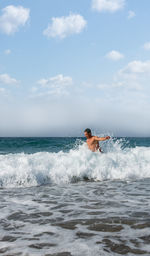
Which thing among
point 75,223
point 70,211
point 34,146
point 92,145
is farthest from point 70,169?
point 34,146

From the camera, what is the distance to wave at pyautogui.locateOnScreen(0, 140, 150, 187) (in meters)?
8.70

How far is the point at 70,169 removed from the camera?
9672 millimetres

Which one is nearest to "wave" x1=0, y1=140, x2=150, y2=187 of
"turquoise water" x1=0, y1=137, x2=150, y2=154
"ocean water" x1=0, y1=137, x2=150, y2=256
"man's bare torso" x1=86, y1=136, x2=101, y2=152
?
"ocean water" x1=0, y1=137, x2=150, y2=256

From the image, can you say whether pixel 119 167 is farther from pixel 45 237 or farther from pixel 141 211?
pixel 45 237

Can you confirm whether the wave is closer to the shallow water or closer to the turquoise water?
the shallow water

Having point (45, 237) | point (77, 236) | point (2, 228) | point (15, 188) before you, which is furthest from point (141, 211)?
point (15, 188)

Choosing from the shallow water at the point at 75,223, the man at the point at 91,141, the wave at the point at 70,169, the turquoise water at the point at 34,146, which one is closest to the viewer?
the shallow water at the point at 75,223

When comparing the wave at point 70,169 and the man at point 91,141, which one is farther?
Result: the man at point 91,141

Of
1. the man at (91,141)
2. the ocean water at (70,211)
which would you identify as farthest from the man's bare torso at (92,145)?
the ocean water at (70,211)

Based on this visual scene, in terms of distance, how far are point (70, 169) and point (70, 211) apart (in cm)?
479

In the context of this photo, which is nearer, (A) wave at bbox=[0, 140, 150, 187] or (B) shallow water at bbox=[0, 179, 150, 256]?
(B) shallow water at bbox=[0, 179, 150, 256]

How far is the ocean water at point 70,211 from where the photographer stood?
10.6 ft

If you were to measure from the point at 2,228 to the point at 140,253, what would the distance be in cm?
209

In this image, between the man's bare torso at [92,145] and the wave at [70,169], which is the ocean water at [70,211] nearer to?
the wave at [70,169]
